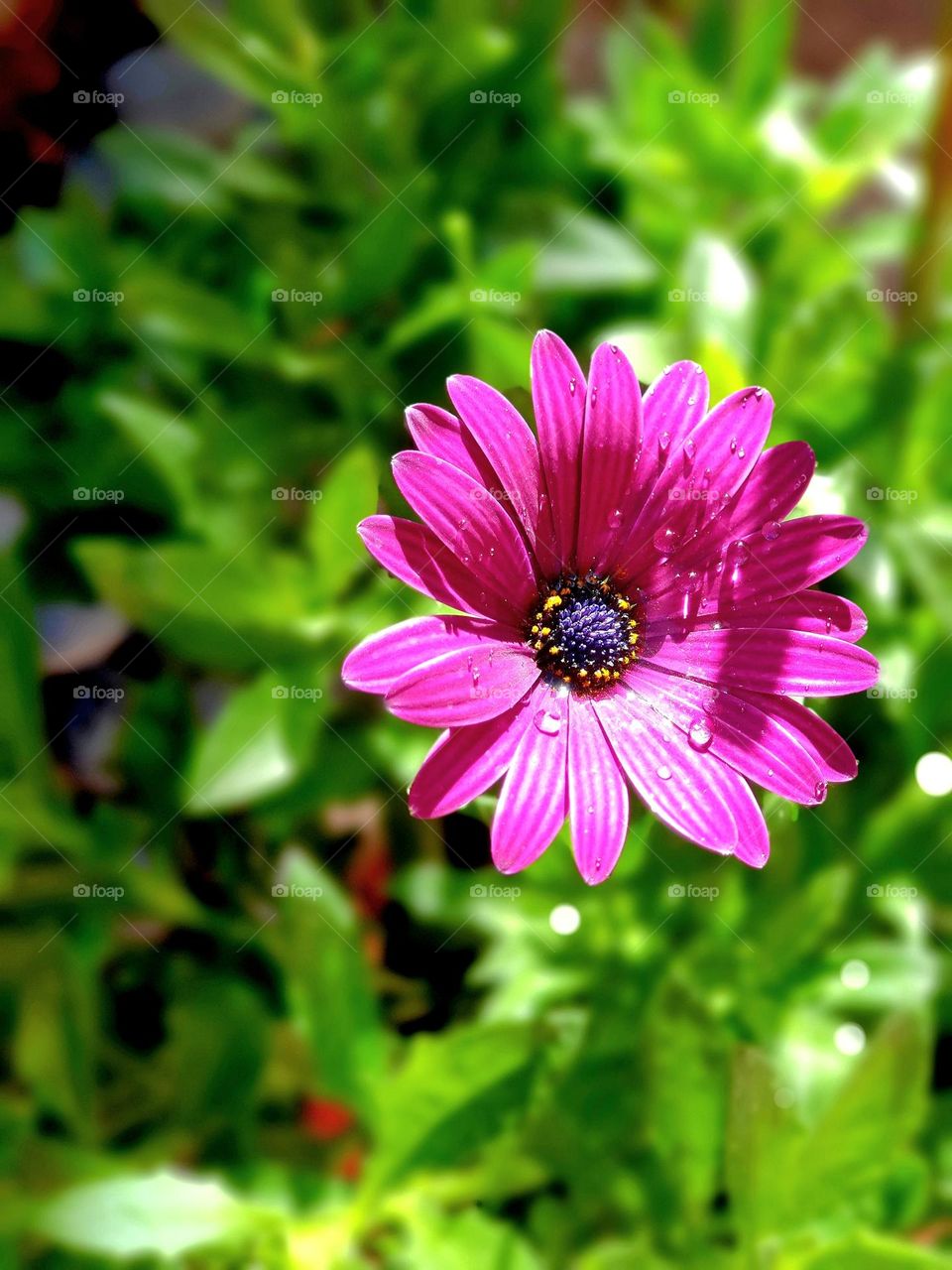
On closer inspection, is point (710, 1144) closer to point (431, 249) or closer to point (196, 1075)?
point (196, 1075)

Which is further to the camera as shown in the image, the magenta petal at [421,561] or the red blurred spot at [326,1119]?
the red blurred spot at [326,1119]

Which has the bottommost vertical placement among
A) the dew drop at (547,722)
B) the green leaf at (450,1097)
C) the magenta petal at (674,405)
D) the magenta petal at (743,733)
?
the green leaf at (450,1097)

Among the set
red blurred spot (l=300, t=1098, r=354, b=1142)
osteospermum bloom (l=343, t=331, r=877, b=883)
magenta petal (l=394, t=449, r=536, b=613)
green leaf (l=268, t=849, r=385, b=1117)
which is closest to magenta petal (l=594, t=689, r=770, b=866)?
osteospermum bloom (l=343, t=331, r=877, b=883)

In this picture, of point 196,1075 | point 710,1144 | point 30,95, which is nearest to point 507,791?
point 710,1144

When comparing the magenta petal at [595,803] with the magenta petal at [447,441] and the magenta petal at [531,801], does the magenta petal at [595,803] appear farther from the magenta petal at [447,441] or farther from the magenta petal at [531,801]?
the magenta petal at [447,441]

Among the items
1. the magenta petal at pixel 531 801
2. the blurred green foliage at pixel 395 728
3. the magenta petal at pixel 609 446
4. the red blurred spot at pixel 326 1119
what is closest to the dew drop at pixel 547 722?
the magenta petal at pixel 531 801

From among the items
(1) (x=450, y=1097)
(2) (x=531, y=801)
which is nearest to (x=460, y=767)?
(2) (x=531, y=801)

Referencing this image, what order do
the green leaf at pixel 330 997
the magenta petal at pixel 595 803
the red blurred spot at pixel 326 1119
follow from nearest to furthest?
1. the magenta petal at pixel 595 803
2. the green leaf at pixel 330 997
3. the red blurred spot at pixel 326 1119

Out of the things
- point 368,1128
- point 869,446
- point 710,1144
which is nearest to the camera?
point 710,1144
